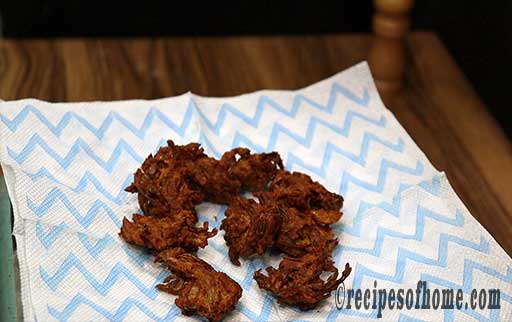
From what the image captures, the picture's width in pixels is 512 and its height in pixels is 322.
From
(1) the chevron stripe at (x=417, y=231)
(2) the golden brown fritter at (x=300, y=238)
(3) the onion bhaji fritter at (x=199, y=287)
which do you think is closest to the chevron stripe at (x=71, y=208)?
(3) the onion bhaji fritter at (x=199, y=287)

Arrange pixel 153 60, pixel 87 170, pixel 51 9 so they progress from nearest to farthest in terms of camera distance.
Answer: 1. pixel 87 170
2. pixel 153 60
3. pixel 51 9

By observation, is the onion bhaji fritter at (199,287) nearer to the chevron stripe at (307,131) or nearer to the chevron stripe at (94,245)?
the chevron stripe at (94,245)

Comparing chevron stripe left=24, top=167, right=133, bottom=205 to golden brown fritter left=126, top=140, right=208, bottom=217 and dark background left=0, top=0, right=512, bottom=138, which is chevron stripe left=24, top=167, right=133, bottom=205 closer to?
golden brown fritter left=126, top=140, right=208, bottom=217

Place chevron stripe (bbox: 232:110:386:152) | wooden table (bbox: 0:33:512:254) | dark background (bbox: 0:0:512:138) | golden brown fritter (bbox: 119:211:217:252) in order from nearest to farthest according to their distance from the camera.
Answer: golden brown fritter (bbox: 119:211:217:252) < chevron stripe (bbox: 232:110:386:152) < wooden table (bbox: 0:33:512:254) < dark background (bbox: 0:0:512:138)

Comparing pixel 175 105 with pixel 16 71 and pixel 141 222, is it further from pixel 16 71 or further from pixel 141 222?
pixel 16 71

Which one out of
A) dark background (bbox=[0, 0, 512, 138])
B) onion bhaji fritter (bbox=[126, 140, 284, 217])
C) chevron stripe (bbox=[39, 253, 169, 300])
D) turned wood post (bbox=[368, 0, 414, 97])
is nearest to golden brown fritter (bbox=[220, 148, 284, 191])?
onion bhaji fritter (bbox=[126, 140, 284, 217])

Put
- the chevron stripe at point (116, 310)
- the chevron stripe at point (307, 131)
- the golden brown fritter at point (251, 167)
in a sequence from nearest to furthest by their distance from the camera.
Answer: the chevron stripe at point (116, 310), the golden brown fritter at point (251, 167), the chevron stripe at point (307, 131)

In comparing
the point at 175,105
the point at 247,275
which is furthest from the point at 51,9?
the point at 247,275

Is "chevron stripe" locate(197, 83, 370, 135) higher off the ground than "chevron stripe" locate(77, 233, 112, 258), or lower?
lower
